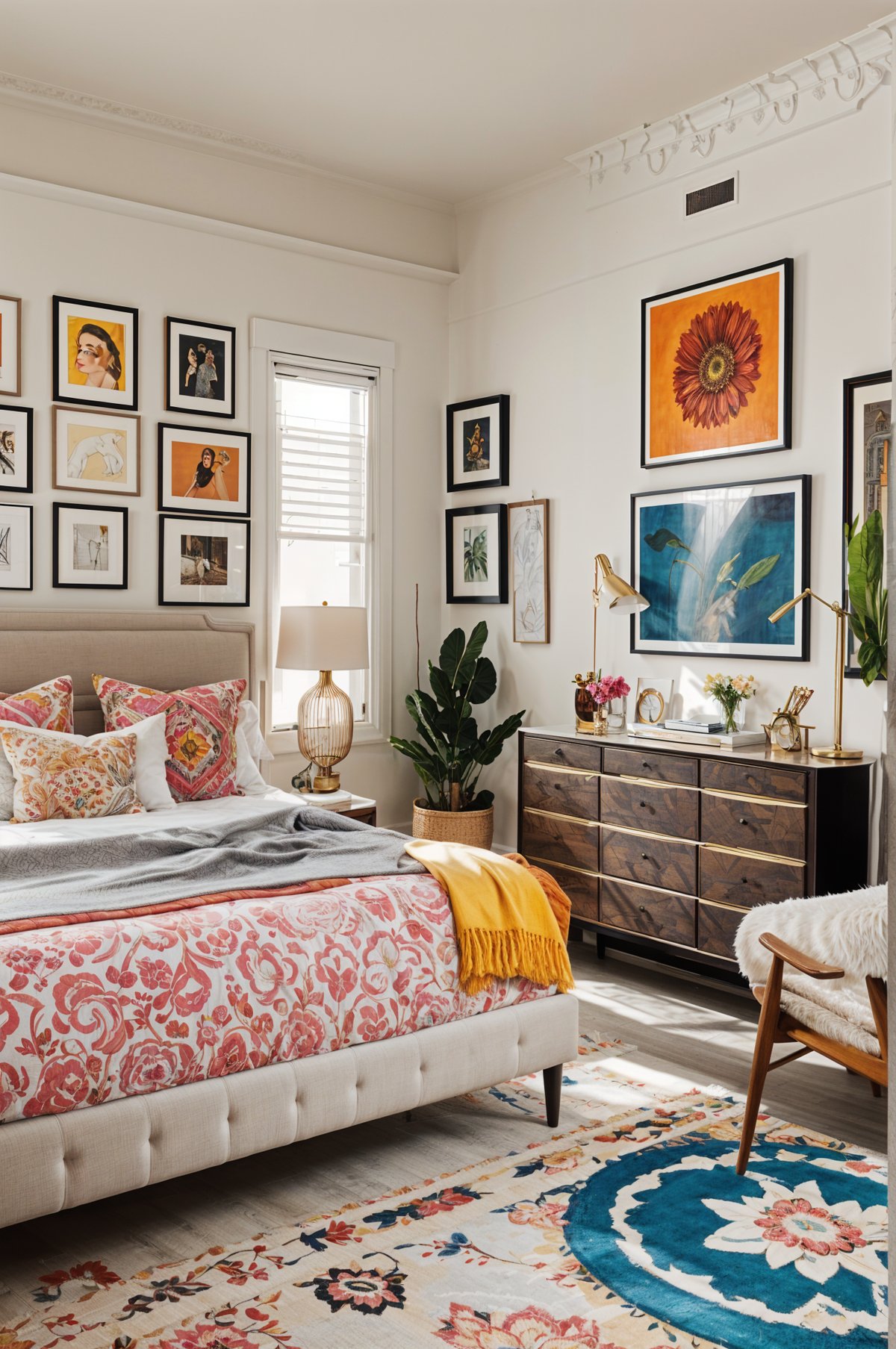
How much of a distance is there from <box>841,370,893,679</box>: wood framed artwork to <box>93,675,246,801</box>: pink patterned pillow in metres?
2.30

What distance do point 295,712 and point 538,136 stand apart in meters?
2.74

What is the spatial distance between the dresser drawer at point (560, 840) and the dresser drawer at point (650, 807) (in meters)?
0.13

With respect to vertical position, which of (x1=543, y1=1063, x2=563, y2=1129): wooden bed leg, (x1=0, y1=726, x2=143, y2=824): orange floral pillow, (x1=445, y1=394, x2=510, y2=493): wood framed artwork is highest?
(x1=445, y1=394, x2=510, y2=493): wood framed artwork

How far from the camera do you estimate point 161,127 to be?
4.72m

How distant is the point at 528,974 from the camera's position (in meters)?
2.95

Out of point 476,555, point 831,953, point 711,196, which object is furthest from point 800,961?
point 476,555

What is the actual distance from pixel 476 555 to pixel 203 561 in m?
1.39

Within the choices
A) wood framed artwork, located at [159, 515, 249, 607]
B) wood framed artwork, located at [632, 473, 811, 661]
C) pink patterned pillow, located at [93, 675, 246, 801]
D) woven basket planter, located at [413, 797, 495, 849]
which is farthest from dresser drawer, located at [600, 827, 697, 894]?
wood framed artwork, located at [159, 515, 249, 607]

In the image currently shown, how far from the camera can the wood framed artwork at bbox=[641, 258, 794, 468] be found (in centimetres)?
421

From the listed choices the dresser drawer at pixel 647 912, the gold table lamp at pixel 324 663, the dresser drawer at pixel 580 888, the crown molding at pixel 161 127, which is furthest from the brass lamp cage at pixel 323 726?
the crown molding at pixel 161 127

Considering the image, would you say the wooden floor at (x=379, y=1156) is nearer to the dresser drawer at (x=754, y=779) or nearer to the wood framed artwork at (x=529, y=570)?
the dresser drawer at (x=754, y=779)

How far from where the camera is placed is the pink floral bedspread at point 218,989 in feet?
7.34

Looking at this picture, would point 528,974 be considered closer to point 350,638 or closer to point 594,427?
point 350,638

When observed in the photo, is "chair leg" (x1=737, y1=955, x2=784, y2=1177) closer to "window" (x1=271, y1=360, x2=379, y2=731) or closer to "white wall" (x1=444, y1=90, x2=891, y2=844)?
"white wall" (x1=444, y1=90, x2=891, y2=844)
